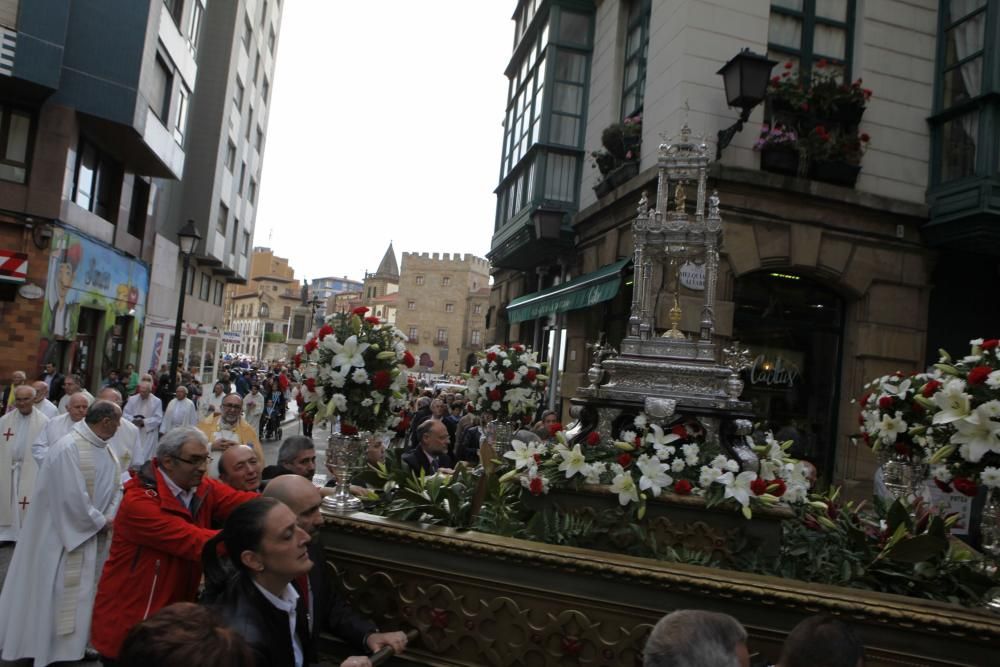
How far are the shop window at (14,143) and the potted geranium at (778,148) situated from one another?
603 inches

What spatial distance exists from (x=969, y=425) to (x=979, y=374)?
0.30 metres

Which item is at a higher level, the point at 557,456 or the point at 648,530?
the point at 557,456

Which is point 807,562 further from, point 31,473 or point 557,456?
point 31,473

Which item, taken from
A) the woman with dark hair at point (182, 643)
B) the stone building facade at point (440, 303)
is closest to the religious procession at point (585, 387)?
the woman with dark hair at point (182, 643)

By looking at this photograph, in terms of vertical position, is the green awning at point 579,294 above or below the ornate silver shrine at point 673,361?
above

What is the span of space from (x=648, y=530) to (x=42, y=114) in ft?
56.4

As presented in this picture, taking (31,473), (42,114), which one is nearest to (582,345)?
(31,473)

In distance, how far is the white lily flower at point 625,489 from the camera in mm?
3938

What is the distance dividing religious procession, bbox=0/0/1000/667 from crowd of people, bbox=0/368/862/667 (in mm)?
14

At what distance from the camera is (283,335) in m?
110

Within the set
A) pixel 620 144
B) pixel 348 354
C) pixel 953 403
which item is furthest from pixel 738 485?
pixel 620 144

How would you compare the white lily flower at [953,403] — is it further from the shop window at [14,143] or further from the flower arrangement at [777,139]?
the shop window at [14,143]

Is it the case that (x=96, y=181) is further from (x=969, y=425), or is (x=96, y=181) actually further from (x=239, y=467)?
(x=969, y=425)

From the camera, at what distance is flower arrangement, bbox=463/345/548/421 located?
8.81 meters
